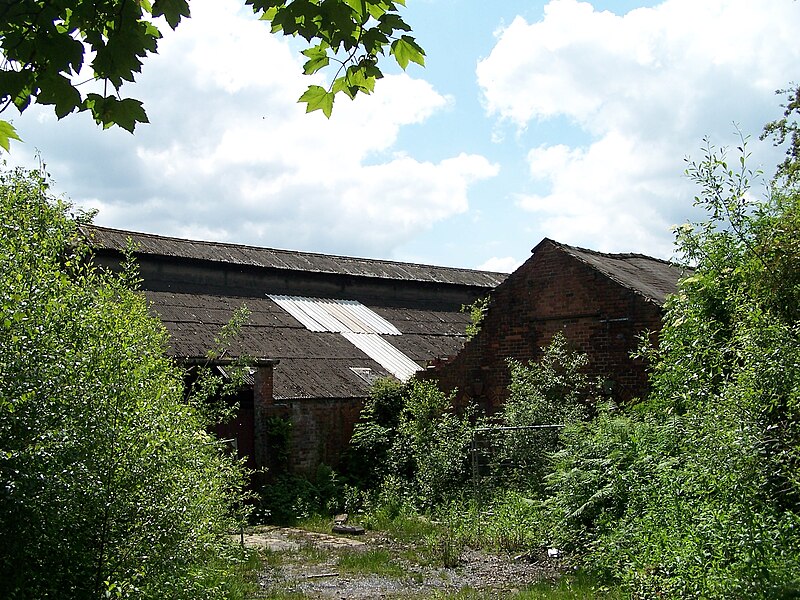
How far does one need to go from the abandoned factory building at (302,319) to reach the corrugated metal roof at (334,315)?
0.04m

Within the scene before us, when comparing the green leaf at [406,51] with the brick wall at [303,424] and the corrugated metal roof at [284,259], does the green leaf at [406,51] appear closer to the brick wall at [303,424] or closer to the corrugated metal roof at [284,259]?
the brick wall at [303,424]

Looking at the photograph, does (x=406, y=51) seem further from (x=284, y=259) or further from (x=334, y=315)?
(x=284, y=259)

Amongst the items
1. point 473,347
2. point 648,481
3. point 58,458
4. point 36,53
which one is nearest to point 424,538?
point 648,481

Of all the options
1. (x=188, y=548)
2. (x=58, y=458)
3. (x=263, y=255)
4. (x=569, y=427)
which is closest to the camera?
(x=58, y=458)

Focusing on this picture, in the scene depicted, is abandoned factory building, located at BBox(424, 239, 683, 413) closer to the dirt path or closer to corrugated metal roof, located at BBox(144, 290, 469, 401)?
corrugated metal roof, located at BBox(144, 290, 469, 401)

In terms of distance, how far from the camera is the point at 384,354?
66.4 ft

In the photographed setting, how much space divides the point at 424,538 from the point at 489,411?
4.49 m

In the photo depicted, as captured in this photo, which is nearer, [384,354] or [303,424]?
[303,424]

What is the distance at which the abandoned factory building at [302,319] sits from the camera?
16250 millimetres

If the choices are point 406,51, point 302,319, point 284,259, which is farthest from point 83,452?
point 284,259

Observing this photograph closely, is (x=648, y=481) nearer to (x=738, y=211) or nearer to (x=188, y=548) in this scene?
(x=738, y=211)

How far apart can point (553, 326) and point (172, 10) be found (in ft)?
40.1

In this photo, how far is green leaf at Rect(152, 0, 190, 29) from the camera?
164 inches

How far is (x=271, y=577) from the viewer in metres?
10.0
